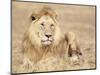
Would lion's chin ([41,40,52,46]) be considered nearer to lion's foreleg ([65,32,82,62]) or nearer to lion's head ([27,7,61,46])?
lion's head ([27,7,61,46])

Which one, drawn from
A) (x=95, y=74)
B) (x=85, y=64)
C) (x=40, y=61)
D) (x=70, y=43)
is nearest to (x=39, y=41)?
(x=40, y=61)

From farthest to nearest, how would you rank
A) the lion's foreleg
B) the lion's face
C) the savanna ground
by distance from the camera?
the lion's foreleg → the lion's face → the savanna ground

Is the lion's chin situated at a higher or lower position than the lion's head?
lower

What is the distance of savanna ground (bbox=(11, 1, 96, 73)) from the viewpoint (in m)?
2.29

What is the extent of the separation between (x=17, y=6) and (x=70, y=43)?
0.72m

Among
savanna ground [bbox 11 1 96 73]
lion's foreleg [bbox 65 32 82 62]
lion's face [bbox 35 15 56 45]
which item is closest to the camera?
savanna ground [bbox 11 1 96 73]

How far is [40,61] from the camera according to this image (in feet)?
7.84

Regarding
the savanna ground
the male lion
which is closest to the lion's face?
the male lion

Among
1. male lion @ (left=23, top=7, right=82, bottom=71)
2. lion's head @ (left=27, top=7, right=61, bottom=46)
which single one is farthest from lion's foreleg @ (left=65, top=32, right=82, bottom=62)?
lion's head @ (left=27, top=7, right=61, bottom=46)

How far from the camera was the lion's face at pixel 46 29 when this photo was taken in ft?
7.88

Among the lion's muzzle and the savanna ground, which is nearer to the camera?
the savanna ground

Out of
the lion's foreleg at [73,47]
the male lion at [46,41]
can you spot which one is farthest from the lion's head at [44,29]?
the lion's foreleg at [73,47]

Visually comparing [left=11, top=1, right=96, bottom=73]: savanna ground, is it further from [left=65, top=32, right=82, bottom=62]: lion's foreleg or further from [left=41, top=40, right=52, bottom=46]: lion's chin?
[left=41, top=40, right=52, bottom=46]: lion's chin
